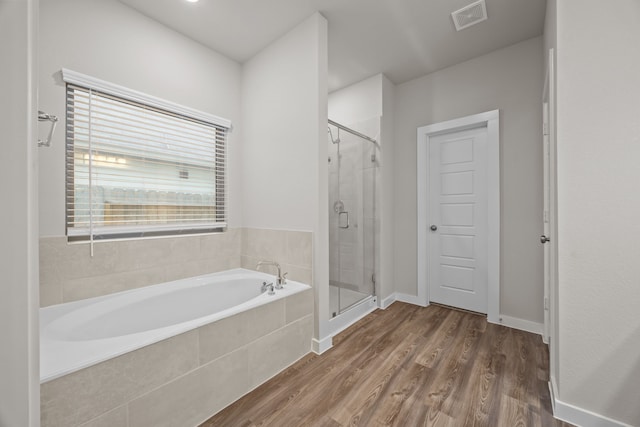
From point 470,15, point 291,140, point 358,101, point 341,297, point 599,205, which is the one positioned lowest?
point 341,297

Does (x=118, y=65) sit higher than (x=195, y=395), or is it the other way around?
(x=118, y=65)

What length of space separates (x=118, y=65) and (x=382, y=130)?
97.7 inches

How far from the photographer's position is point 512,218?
98.7 inches

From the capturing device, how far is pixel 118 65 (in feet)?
6.45

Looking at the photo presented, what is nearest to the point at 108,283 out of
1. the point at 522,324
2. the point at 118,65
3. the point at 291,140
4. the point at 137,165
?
the point at 137,165

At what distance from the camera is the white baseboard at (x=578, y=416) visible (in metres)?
→ 1.28

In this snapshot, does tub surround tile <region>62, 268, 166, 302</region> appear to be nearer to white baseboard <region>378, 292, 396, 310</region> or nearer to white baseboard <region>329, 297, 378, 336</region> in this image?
white baseboard <region>329, 297, 378, 336</region>

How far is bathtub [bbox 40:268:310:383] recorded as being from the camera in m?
1.10

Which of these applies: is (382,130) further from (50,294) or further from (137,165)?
(50,294)

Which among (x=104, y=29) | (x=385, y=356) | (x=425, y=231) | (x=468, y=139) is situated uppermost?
(x=104, y=29)

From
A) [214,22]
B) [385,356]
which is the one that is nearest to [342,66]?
[214,22]

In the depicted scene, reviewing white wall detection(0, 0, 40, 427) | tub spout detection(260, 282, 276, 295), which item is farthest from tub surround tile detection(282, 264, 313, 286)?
white wall detection(0, 0, 40, 427)

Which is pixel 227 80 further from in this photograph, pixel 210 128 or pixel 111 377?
pixel 111 377

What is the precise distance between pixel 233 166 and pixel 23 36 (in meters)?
2.41
